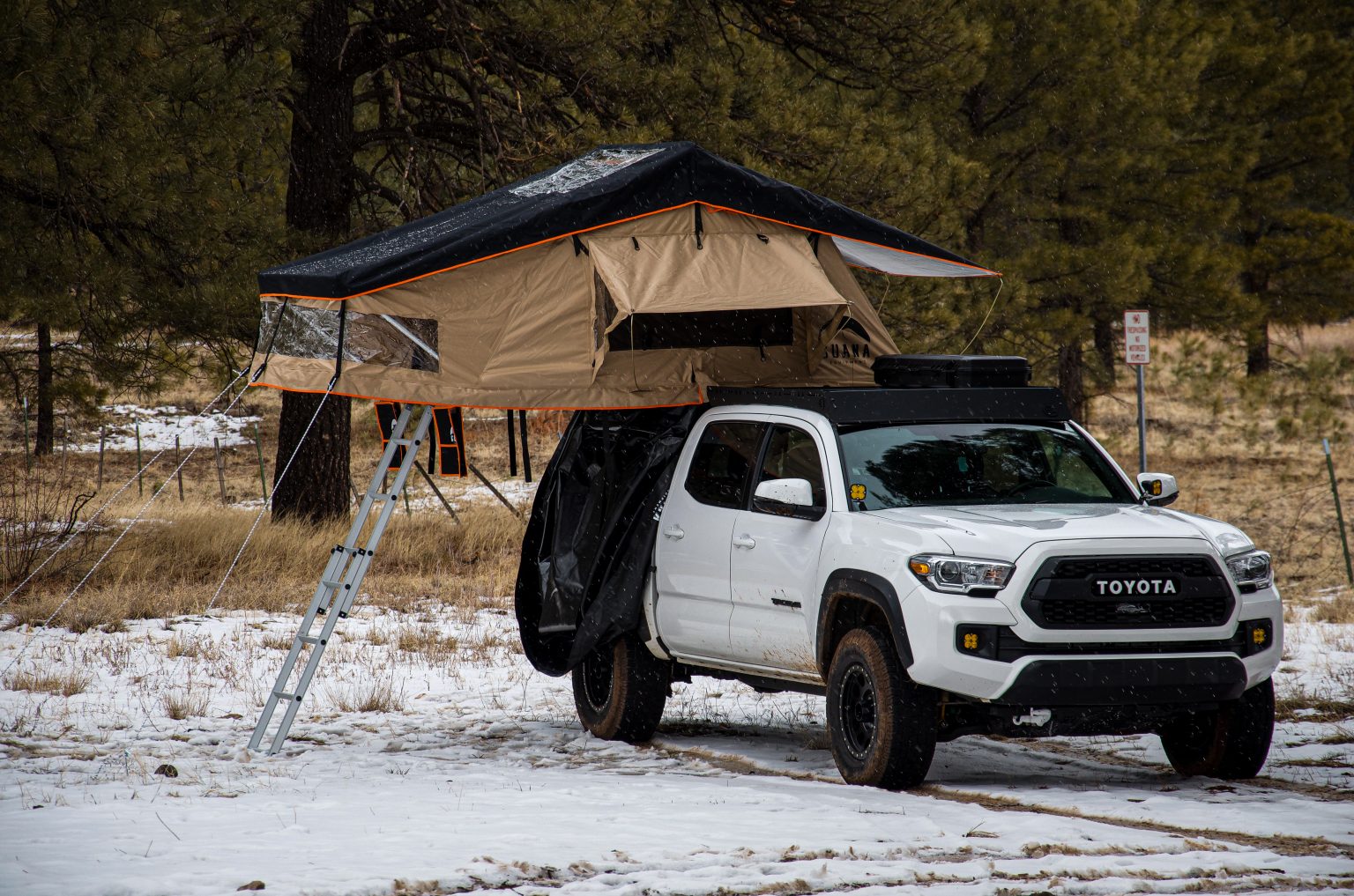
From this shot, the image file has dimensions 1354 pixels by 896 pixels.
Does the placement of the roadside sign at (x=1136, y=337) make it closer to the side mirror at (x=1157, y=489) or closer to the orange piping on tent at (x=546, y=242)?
the orange piping on tent at (x=546, y=242)

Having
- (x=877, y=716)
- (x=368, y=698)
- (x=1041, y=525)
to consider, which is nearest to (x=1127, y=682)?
(x=1041, y=525)

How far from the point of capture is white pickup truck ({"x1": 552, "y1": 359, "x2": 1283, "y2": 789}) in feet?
23.8

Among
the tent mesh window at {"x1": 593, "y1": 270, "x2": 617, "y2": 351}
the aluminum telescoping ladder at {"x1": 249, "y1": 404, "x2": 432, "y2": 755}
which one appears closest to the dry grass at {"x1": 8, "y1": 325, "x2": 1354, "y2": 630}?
the aluminum telescoping ladder at {"x1": 249, "y1": 404, "x2": 432, "y2": 755}

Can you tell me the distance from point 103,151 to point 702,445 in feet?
20.9

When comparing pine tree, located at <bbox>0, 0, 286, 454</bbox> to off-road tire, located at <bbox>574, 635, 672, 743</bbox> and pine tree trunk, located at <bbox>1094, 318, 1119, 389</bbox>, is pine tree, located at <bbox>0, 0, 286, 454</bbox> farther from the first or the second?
pine tree trunk, located at <bbox>1094, 318, 1119, 389</bbox>

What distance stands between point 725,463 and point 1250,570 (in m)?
2.99

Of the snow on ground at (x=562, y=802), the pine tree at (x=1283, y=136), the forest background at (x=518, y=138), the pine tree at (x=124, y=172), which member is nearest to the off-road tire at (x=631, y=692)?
the snow on ground at (x=562, y=802)

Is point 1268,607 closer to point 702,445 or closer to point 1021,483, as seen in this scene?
point 1021,483

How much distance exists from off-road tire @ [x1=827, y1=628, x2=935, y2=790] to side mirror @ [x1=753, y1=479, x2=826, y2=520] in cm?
70

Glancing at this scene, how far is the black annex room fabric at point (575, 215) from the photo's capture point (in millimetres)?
8773

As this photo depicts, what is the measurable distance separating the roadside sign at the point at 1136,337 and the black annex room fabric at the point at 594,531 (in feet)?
32.1

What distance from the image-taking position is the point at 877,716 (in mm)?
7566

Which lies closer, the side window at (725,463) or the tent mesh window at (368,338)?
the tent mesh window at (368,338)

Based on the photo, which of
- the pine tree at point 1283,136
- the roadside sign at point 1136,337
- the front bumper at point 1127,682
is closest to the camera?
the front bumper at point 1127,682
